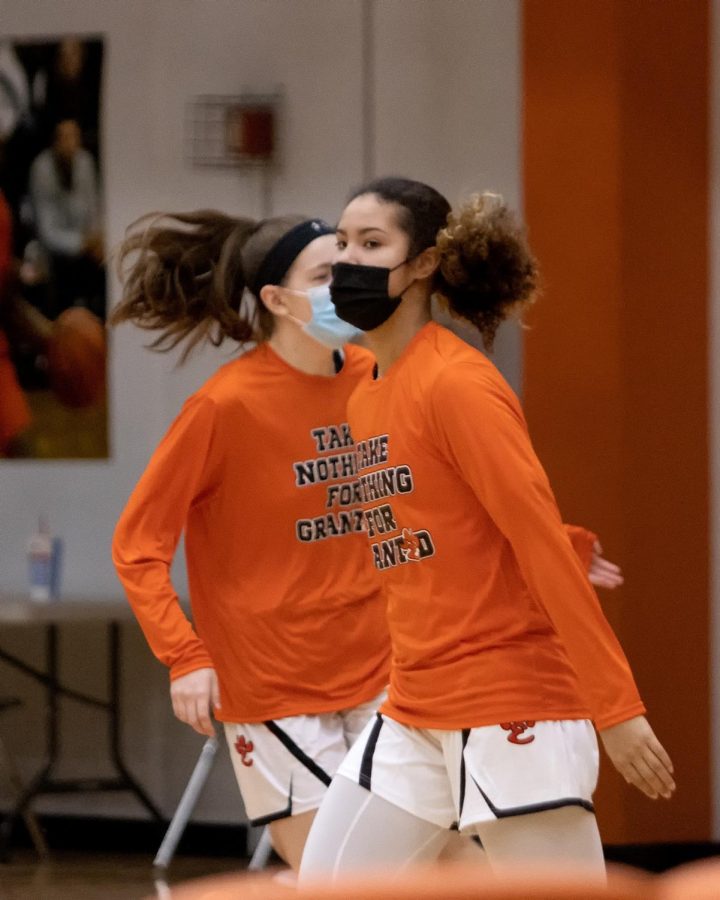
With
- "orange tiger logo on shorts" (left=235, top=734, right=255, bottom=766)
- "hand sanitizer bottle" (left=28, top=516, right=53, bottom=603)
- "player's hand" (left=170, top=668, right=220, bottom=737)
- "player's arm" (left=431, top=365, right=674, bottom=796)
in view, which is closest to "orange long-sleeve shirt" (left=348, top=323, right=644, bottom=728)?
"player's arm" (left=431, top=365, right=674, bottom=796)

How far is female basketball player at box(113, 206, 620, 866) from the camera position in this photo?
348 centimetres

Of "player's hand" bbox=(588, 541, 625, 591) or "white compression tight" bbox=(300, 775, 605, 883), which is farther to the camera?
"player's hand" bbox=(588, 541, 625, 591)

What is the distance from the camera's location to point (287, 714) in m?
3.52

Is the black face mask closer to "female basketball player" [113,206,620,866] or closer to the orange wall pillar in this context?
"female basketball player" [113,206,620,866]

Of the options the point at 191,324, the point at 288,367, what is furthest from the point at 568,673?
the point at 191,324

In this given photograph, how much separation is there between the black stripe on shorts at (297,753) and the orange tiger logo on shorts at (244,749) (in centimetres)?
5

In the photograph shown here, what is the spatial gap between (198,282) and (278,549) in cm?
72

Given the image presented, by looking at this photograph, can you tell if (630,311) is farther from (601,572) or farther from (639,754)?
(639,754)

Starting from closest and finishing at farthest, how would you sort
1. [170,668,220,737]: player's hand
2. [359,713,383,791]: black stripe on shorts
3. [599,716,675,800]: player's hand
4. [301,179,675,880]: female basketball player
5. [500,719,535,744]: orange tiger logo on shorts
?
[599,716,675,800]: player's hand
[301,179,675,880]: female basketball player
[500,719,535,744]: orange tiger logo on shorts
[359,713,383,791]: black stripe on shorts
[170,668,220,737]: player's hand

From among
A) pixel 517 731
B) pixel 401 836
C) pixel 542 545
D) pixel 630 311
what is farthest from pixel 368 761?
pixel 630 311

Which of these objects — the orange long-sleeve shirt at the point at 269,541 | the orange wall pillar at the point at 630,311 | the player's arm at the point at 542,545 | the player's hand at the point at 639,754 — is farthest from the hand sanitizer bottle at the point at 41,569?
the player's hand at the point at 639,754

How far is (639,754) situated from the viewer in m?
2.48

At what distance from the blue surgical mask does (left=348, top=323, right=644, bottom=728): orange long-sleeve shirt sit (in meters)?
0.84

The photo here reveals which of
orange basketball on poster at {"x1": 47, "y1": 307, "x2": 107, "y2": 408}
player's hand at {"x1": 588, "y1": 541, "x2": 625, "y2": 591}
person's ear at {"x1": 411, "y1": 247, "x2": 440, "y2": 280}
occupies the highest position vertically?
person's ear at {"x1": 411, "y1": 247, "x2": 440, "y2": 280}
